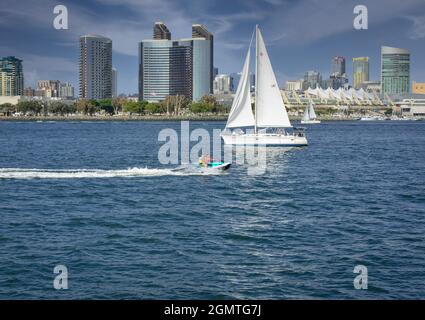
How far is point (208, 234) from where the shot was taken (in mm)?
22875

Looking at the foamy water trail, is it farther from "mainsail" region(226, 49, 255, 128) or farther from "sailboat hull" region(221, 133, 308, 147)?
"mainsail" region(226, 49, 255, 128)

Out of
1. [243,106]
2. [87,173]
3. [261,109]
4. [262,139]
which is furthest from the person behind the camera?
[243,106]

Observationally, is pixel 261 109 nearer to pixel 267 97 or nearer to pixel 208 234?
pixel 267 97

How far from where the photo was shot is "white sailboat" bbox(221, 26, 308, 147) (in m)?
64.2

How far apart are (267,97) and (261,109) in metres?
1.50

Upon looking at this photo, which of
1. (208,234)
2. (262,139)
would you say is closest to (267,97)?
(262,139)

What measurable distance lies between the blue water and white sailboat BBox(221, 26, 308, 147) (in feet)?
71.0

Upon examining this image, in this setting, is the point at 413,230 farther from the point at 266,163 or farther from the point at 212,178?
the point at 266,163

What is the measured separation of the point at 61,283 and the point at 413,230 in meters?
14.3

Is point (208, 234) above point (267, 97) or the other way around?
the other way around

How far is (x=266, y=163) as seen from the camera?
51344 mm

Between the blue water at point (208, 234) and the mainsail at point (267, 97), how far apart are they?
22.9 m
